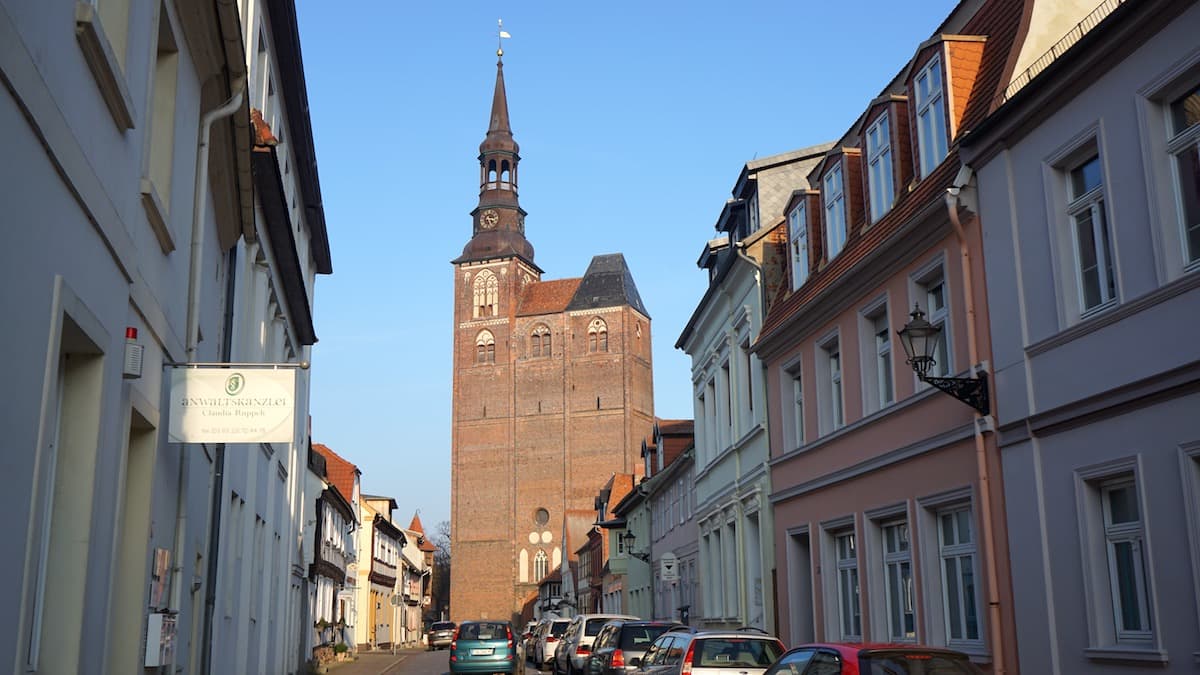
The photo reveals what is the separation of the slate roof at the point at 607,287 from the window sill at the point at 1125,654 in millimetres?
92328

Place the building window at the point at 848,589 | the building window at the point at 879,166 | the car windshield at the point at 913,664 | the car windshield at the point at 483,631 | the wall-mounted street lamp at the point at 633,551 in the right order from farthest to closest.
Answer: the wall-mounted street lamp at the point at 633,551 < the car windshield at the point at 483,631 < the building window at the point at 848,589 < the building window at the point at 879,166 < the car windshield at the point at 913,664

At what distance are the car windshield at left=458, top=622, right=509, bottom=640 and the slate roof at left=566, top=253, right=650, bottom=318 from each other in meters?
74.7

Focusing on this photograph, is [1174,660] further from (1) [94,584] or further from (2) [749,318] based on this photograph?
(2) [749,318]

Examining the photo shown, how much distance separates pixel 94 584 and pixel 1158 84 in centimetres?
937

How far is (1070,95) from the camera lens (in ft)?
38.1

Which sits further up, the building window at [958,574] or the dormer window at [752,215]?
the dormer window at [752,215]

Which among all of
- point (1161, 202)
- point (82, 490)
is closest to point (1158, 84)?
point (1161, 202)

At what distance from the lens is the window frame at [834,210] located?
18750 millimetres

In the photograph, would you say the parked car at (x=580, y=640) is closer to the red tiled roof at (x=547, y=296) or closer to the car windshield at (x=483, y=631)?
the car windshield at (x=483, y=631)

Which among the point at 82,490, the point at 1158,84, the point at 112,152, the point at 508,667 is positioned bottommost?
the point at 508,667

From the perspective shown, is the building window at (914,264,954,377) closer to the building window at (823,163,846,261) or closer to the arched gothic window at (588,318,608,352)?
the building window at (823,163,846,261)

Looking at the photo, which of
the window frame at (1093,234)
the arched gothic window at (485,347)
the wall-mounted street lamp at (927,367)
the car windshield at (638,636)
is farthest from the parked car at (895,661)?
the arched gothic window at (485,347)

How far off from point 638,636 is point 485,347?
82.8 metres

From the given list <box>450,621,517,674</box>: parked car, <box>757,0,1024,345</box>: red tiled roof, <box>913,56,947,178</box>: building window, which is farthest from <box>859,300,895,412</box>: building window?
<box>450,621,517,674</box>: parked car
